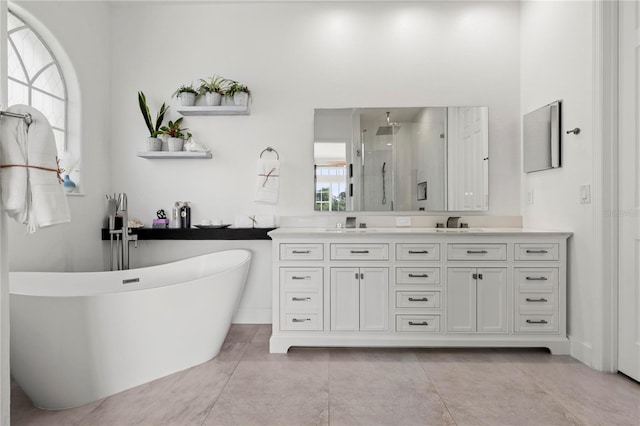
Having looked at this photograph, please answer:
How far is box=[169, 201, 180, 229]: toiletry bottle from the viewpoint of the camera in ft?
10.5

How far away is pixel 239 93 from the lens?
3.11 metres

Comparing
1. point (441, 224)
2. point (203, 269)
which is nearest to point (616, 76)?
point (441, 224)

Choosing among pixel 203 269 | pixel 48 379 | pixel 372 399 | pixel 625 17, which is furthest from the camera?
pixel 203 269

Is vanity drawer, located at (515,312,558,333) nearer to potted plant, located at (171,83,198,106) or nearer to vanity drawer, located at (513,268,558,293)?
vanity drawer, located at (513,268,558,293)

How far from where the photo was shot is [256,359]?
8.18 ft

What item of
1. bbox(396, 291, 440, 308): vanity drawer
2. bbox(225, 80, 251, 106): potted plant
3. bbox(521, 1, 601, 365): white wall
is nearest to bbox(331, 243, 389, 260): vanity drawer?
bbox(396, 291, 440, 308): vanity drawer

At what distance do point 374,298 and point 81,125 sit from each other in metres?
2.70

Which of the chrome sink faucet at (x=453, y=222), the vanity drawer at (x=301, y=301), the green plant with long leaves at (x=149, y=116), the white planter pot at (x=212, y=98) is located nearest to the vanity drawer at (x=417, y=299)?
the vanity drawer at (x=301, y=301)

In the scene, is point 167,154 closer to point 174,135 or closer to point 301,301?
point 174,135

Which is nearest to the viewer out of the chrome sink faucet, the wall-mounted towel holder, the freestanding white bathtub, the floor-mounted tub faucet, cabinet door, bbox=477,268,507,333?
the wall-mounted towel holder

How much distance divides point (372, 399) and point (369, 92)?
245 centimetres

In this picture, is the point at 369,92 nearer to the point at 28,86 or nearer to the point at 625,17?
the point at 625,17

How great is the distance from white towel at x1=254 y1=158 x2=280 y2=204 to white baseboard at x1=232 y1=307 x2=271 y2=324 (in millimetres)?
994

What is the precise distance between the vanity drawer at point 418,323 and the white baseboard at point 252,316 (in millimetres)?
1246
